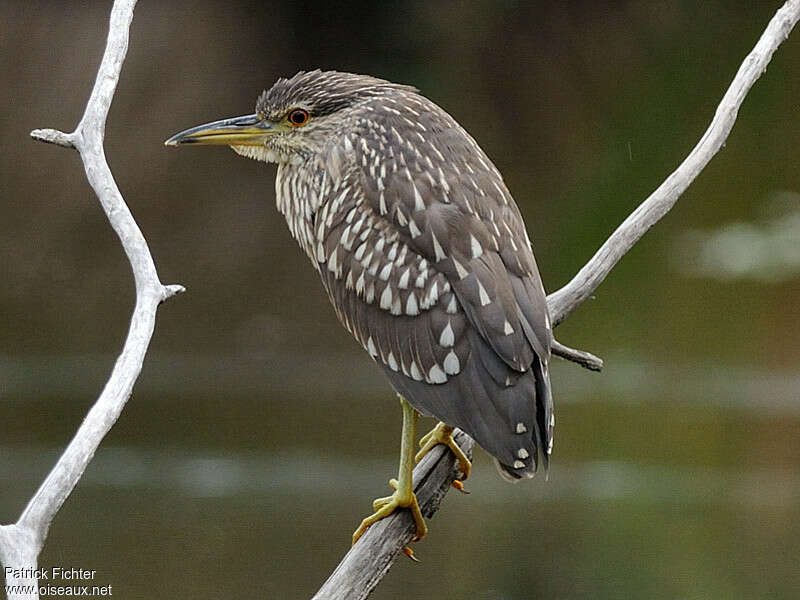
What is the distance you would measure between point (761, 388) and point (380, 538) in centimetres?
388

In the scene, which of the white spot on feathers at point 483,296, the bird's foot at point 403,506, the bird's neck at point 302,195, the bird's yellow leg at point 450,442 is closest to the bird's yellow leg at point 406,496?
the bird's foot at point 403,506

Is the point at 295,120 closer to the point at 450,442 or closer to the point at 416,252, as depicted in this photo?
the point at 416,252

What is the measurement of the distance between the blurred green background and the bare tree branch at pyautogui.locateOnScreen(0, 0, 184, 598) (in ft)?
9.65

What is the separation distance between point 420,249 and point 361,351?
376 cm

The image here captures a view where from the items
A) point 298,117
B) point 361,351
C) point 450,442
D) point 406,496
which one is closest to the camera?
point 406,496

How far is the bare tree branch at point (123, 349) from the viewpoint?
4.24ft

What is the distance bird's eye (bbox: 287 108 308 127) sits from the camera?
2.15 m

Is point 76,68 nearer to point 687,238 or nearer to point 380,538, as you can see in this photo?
point 687,238

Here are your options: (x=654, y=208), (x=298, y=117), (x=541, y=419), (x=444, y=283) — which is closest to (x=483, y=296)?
(x=444, y=283)

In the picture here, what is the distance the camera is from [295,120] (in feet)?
7.10

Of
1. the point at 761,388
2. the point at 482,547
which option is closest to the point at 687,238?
the point at 761,388

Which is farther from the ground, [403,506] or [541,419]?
[541,419]

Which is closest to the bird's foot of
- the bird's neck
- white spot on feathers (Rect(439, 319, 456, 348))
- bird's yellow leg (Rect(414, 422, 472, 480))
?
bird's yellow leg (Rect(414, 422, 472, 480))

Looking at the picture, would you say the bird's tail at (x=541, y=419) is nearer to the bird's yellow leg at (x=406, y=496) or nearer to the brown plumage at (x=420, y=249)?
the brown plumage at (x=420, y=249)
